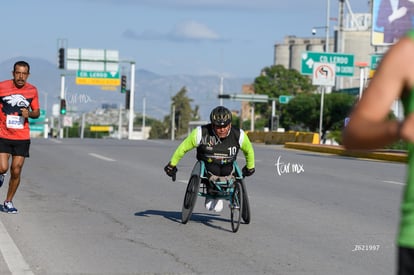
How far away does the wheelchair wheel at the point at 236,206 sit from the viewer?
1051 centimetres

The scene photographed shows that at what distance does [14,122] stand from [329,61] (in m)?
56.8

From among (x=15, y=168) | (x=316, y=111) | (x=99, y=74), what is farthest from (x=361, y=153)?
(x=316, y=111)

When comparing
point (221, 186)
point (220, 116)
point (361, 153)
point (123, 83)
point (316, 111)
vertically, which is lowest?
point (361, 153)

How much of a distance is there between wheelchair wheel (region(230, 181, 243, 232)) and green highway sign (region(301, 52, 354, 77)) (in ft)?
183

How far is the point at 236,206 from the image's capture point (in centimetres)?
1061

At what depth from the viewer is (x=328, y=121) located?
90.7 meters

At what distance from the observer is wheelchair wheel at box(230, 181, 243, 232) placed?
1051cm

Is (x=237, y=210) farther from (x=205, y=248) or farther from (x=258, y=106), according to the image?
(x=258, y=106)

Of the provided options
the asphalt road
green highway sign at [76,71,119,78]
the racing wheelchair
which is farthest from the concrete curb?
green highway sign at [76,71,119,78]

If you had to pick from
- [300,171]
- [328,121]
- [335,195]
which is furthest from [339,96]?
[335,195]

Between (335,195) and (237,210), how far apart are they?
6129 mm

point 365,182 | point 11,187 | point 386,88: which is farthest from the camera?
point 365,182

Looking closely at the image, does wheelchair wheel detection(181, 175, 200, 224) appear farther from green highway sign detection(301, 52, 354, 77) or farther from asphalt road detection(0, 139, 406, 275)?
green highway sign detection(301, 52, 354, 77)

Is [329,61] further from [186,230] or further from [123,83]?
[186,230]
